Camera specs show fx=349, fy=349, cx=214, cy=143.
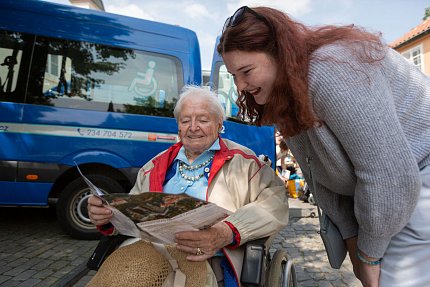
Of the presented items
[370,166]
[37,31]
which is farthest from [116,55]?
[370,166]

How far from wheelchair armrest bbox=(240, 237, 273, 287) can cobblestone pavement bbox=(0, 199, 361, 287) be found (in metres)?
1.55

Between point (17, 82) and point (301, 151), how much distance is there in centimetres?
423

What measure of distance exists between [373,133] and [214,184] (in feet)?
3.77

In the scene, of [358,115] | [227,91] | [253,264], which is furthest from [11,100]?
[358,115]

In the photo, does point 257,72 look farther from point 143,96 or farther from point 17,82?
point 17,82

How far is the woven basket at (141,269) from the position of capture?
1660 millimetres

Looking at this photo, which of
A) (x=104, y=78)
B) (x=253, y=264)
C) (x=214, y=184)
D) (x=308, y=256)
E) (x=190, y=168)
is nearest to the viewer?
(x=253, y=264)

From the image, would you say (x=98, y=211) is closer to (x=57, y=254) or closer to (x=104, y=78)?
(x=57, y=254)

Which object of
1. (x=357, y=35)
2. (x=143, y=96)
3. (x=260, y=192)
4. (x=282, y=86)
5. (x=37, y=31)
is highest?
(x=37, y=31)

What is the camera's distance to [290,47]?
46.4 inches

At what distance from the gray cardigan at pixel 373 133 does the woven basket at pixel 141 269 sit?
31.8 inches

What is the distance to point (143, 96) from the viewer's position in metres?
4.86

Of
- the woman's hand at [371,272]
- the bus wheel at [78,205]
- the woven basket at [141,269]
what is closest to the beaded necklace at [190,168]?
the woven basket at [141,269]

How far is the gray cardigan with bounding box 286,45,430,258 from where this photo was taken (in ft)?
3.54
